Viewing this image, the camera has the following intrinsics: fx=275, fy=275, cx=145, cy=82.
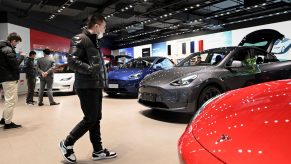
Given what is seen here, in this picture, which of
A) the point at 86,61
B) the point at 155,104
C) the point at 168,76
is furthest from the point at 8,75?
the point at 168,76

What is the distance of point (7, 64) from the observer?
13.7ft

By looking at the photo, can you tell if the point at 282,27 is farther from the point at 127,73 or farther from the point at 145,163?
the point at 145,163

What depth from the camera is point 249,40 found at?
6.91 meters

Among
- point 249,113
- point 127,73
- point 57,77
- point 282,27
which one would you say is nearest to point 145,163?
point 249,113

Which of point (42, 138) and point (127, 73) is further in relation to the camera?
point (127, 73)

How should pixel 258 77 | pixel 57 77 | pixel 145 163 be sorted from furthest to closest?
1. pixel 57 77
2. pixel 258 77
3. pixel 145 163

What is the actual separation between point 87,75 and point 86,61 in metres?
0.16

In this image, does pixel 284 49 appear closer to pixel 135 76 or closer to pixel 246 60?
pixel 135 76

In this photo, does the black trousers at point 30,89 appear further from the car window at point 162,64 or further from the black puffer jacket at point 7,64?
the car window at point 162,64

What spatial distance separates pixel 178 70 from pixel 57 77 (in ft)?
17.2

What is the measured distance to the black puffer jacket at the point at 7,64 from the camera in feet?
13.5

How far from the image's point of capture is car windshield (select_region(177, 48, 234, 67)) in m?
4.85

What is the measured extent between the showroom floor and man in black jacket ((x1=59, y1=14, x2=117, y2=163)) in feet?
1.09

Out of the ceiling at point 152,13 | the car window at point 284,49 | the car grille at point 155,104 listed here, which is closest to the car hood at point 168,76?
the car grille at point 155,104
